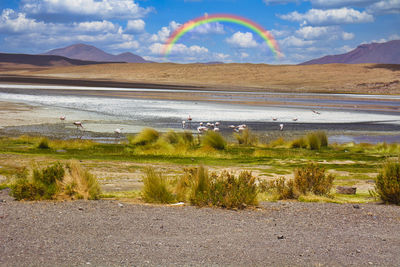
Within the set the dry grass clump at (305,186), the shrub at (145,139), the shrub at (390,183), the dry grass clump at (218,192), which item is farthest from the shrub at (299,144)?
the dry grass clump at (218,192)

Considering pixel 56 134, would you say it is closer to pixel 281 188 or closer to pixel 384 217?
pixel 281 188

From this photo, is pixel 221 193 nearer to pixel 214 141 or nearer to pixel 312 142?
pixel 214 141

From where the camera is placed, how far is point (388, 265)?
195 inches

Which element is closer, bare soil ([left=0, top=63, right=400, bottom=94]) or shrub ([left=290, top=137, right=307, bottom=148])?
shrub ([left=290, top=137, right=307, bottom=148])

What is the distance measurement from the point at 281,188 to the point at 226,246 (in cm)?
397

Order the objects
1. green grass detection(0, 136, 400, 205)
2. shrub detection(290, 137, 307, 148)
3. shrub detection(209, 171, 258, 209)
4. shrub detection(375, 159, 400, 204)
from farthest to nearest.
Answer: shrub detection(290, 137, 307, 148) → green grass detection(0, 136, 400, 205) → shrub detection(375, 159, 400, 204) → shrub detection(209, 171, 258, 209)

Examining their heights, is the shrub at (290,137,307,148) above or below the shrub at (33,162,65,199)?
below

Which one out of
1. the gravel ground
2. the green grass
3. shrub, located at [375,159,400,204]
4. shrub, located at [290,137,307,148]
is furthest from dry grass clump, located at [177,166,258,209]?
shrub, located at [290,137,307,148]

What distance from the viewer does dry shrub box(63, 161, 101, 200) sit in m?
7.96

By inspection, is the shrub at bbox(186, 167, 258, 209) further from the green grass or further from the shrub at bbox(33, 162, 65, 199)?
the green grass

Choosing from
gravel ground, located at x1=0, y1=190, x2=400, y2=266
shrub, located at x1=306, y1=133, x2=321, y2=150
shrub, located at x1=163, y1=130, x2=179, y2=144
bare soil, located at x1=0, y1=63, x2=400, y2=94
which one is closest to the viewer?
gravel ground, located at x1=0, y1=190, x2=400, y2=266

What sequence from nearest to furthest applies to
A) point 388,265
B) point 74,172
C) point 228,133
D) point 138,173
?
point 388,265 < point 74,172 < point 138,173 < point 228,133

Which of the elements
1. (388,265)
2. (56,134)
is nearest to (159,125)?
(56,134)

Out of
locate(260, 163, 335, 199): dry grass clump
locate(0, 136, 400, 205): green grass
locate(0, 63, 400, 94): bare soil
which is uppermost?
locate(0, 63, 400, 94): bare soil
